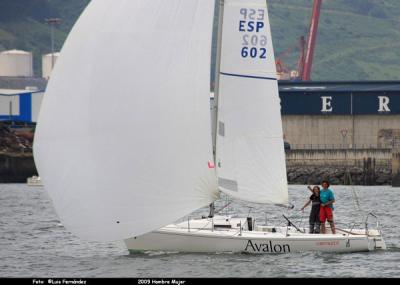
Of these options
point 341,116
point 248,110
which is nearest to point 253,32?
point 248,110

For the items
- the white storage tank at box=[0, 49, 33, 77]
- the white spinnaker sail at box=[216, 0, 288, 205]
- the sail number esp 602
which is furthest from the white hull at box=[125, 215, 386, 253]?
the white storage tank at box=[0, 49, 33, 77]

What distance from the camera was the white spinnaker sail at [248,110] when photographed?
27.3 m

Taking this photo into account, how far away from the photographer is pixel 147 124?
25516 millimetres

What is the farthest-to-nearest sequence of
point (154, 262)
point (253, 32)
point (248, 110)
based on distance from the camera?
1. point (248, 110)
2. point (253, 32)
3. point (154, 262)

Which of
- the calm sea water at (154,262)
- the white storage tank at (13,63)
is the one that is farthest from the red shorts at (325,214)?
the white storage tank at (13,63)

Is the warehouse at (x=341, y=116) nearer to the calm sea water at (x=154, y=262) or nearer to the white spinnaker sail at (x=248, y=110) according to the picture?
the calm sea water at (x=154, y=262)

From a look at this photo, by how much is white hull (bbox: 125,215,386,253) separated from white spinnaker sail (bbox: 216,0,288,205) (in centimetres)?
83

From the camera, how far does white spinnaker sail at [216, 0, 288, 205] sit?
89.6ft

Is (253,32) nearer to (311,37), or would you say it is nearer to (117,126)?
(117,126)

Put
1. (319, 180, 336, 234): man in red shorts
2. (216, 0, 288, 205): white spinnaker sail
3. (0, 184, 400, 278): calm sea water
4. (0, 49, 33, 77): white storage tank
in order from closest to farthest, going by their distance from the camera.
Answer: (0, 184, 400, 278): calm sea water, (216, 0, 288, 205): white spinnaker sail, (319, 180, 336, 234): man in red shorts, (0, 49, 33, 77): white storage tank

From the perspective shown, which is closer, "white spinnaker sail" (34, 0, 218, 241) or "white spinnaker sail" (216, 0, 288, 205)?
"white spinnaker sail" (34, 0, 218, 241)

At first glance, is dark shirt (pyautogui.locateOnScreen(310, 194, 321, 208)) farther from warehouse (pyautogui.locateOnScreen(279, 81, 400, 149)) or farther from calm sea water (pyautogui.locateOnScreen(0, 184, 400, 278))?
warehouse (pyautogui.locateOnScreen(279, 81, 400, 149))

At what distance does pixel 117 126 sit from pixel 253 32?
13.4 feet

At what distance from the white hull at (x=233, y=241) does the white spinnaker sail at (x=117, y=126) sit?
1.51 m
